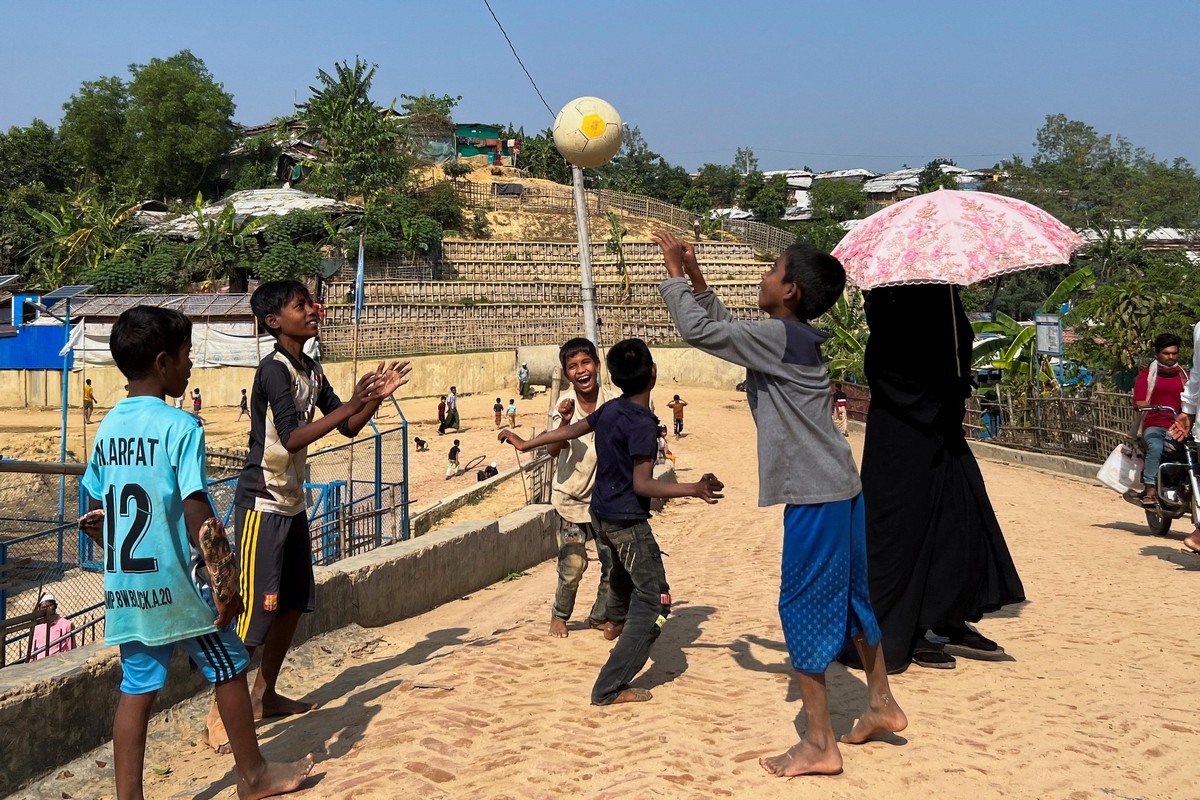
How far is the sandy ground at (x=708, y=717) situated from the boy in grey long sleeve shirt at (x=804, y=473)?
33 cm

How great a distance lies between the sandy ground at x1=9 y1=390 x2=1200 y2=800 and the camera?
3.59 m

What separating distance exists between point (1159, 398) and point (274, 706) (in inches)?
315

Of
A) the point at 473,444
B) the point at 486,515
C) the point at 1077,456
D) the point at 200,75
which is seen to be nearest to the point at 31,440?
the point at 473,444

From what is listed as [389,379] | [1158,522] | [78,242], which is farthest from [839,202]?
[389,379]

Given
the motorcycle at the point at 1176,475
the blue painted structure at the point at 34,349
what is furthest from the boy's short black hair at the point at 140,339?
the blue painted structure at the point at 34,349

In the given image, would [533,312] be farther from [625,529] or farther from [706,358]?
[625,529]

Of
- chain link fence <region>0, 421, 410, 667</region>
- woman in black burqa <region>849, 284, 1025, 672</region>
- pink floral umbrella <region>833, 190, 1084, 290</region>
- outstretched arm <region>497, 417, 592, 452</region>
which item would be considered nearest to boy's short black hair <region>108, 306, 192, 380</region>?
chain link fence <region>0, 421, 410, 667</region>

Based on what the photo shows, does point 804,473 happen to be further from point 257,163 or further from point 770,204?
point 770,204

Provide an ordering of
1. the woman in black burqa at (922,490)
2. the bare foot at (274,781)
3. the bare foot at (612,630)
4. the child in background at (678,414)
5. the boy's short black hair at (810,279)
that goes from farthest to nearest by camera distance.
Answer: the child in background at (678,414), the bare foot at (612,630), the woman in black burqa at (922,490), the boy's short black hair at (810,279), the bare foot at (274,781)

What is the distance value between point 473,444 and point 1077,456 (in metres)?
12.6

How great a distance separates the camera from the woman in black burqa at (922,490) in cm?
473

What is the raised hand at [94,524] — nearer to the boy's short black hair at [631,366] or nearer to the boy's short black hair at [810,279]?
the boy's short black hair at [631,366]

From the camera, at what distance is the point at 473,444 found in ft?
75.3

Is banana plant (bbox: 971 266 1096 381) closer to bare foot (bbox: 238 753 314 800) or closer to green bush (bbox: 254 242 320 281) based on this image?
bare foot (bbox: 238 753 314 800)
